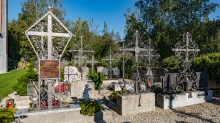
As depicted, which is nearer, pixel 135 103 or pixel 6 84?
pixel 135 103

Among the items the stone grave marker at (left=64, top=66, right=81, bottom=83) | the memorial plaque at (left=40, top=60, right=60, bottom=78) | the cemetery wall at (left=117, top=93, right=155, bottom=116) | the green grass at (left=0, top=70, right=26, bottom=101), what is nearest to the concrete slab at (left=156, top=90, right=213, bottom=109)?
the cemetery wall at (left=117, top=93, right=155, bottom=116)

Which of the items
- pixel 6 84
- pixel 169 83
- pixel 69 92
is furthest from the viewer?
pixel 6 84

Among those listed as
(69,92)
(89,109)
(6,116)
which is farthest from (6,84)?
(89,109)

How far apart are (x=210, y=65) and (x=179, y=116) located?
5949mm

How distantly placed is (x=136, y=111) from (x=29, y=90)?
15.0ft

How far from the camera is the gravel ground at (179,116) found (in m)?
5.46

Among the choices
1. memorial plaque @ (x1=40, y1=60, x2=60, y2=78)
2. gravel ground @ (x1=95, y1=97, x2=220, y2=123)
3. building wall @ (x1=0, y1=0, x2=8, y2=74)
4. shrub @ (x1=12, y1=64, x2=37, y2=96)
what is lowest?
gravel ground @ (x1=95, y1=97, x2=220, y2=123)

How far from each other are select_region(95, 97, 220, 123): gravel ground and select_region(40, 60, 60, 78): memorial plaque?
2.48 meters

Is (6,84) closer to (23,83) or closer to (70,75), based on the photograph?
(23,83)

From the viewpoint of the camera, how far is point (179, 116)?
19.2ft

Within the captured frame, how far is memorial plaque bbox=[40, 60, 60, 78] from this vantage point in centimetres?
534

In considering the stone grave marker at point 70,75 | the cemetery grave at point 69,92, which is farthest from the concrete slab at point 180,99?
the stone grave marker at point 70,75

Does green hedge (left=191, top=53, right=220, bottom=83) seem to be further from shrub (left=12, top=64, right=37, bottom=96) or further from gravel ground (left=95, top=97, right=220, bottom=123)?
shrub (left=12, top=64, right=37, bottom=96)

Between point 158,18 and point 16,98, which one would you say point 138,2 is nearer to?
point 158,18
